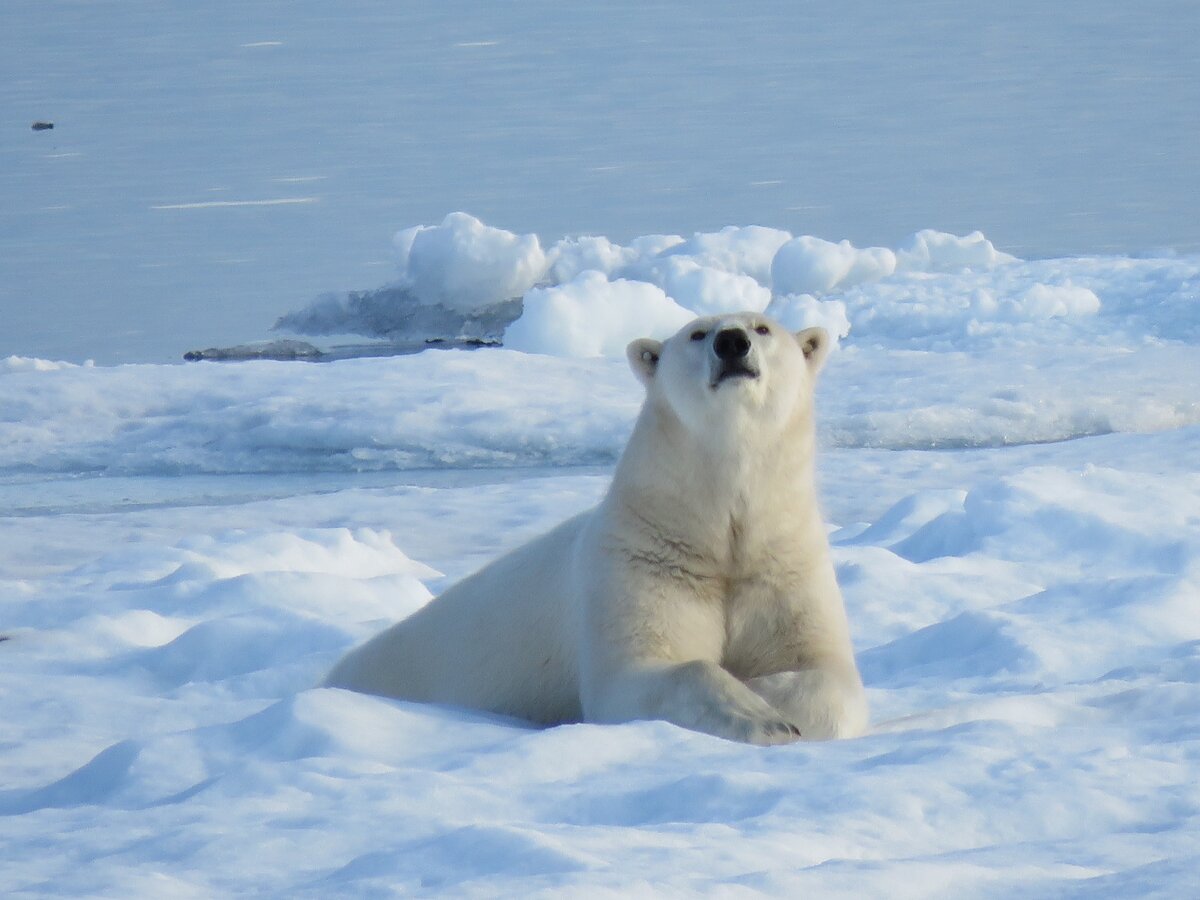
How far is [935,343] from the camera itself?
10.7 m

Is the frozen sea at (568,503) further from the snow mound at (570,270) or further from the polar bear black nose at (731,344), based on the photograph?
the polar bear black nose at (731,344)

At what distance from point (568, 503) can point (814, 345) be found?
3607 mm

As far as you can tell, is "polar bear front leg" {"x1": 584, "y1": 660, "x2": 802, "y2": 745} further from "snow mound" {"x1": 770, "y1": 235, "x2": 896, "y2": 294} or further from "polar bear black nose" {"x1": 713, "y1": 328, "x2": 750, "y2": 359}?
"snow mound" {"x1": 770, "y1": 235, "x2": 896, "y2": 294}

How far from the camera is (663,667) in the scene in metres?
2.90

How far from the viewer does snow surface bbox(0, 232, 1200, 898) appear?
2.08 metres

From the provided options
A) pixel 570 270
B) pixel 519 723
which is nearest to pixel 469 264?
pixel 570 270

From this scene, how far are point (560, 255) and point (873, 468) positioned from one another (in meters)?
6.37

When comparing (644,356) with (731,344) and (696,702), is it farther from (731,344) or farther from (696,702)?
(696,702)

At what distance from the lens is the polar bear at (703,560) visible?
9.83 ft

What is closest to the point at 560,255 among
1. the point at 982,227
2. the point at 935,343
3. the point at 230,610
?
the point at 935,343

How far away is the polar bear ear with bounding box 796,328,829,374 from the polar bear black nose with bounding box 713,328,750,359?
0.98 feet

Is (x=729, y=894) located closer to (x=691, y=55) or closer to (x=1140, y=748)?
(x=1140, y=748)

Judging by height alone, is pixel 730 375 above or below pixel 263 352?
above

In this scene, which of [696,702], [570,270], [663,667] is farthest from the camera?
[570,270]
